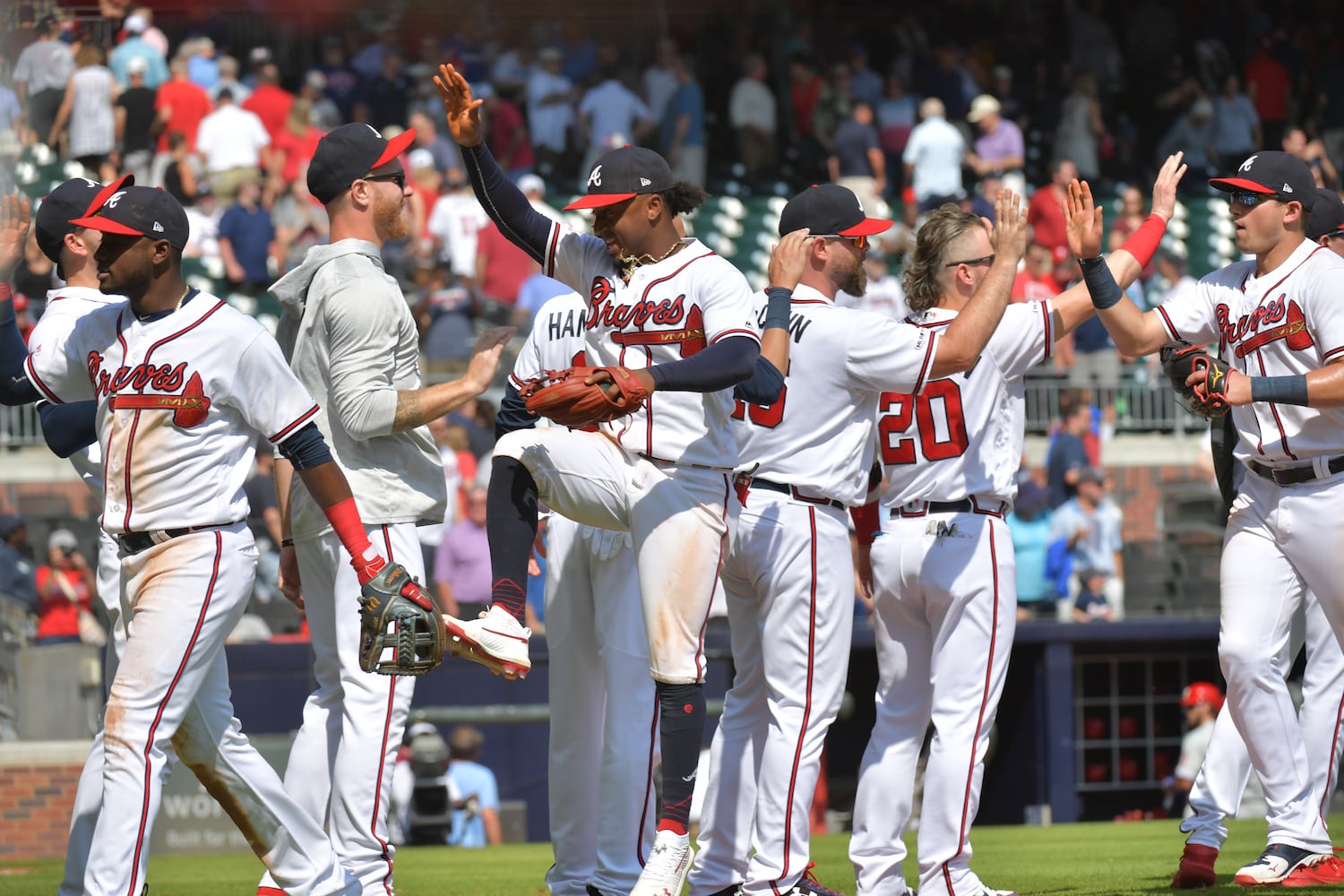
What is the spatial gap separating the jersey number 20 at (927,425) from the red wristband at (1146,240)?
2.54ft

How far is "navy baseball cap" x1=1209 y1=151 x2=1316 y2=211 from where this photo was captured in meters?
5.79

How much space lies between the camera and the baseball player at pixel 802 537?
5.16 meters

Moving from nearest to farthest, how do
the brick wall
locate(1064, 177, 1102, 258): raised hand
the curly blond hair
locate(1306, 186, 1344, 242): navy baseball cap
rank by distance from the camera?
locate(1064, 177, 1102, 258): raised hand, the curly blond hair, locate(1306, 186, 1344, 242): navy baseball cap, the brick wall

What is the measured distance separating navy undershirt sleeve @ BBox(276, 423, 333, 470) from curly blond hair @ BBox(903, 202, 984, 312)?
197 centimetres

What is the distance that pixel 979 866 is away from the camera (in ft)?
24.3

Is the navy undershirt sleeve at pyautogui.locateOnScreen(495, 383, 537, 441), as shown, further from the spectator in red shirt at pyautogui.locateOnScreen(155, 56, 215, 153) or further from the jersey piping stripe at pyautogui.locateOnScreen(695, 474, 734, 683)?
the spectator in red shirt at pyautogui.locateOnScreen(155, 56, 215, 153)

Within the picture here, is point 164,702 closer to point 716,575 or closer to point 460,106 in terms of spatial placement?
point 716,575

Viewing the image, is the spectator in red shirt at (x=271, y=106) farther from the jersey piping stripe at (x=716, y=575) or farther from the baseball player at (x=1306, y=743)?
the jersey piping stripe at (x=716, y=575)

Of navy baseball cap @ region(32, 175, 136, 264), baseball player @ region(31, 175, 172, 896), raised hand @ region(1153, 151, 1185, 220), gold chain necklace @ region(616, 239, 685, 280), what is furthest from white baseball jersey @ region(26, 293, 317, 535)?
raised hand @ region(1153, 151, 1185, 220)

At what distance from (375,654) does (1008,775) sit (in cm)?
824

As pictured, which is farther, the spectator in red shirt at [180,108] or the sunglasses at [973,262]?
the spectator in red shirt at [180,108]

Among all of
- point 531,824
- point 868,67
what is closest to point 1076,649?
point 531,824

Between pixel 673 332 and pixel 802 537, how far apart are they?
2.54ft

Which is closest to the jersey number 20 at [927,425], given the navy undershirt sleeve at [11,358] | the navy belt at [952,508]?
the navy belt at [952,508]
